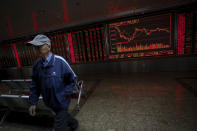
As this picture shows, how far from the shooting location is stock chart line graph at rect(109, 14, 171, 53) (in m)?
3.55

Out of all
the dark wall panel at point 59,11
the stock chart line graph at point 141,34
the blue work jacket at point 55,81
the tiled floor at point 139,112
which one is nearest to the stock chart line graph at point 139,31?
the stock chart line graph at point 141,34

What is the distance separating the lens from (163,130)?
1.34 meters

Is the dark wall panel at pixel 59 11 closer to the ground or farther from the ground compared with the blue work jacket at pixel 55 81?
farther from the ground

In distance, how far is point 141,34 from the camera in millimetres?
3787

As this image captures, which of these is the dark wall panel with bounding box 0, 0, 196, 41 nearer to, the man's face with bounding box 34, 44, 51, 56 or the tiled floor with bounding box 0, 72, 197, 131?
the tiled floor with bounding box 0, 72, 197, 131

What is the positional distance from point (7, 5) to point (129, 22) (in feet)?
18.6

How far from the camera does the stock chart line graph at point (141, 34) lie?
3.55 m

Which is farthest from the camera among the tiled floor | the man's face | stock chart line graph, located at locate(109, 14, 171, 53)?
stock chart line graph, located at locate(109, 14, 171, 53)

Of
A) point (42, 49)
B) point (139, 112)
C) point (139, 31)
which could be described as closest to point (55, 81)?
point (42, 49)

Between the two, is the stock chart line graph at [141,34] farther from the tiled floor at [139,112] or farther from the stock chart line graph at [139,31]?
the tiled floor at [139,112]

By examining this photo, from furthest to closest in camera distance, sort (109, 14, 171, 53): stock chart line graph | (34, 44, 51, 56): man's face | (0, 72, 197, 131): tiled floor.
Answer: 1. (109, 14, 171, 53): stock chart line graph
2. (0, 72, 197, 131): tiled floor
3. (34, 44, 51, 56): man's face

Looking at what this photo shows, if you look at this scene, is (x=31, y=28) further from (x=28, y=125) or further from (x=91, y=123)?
(x=91, y=123)

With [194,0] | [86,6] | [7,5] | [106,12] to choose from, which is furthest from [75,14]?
[194,0]

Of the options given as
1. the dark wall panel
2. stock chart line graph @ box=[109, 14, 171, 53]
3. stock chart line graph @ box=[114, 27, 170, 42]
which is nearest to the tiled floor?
stock chart line graph @ box=[109, 14, 171, 53]
